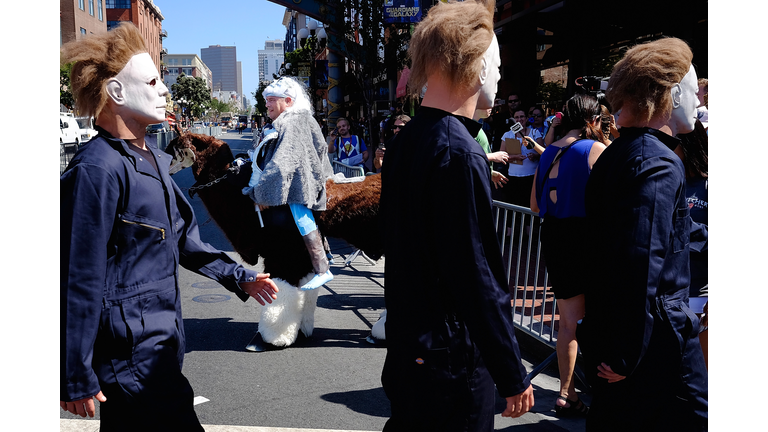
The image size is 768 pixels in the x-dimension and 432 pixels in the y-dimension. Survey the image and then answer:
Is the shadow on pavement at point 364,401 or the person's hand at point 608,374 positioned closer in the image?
the person's hand at point 608,374

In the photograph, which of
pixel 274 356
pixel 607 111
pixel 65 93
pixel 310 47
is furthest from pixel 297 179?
pixel 65 93

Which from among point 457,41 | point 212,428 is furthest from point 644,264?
point 212,428

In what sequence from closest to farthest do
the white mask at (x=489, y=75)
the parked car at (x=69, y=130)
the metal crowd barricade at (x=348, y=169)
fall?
the white mask at (x=489, y=75) < the metal crowd barricade at (x=348, y=169) < the parked car at (x=69, y=130)

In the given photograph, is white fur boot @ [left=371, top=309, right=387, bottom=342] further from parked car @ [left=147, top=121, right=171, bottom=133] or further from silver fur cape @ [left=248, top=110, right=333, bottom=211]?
parked car @ [left=147, top=121, right=171, bottom=133]

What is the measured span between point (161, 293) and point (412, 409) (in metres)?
1.03

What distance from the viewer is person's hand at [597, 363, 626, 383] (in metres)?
2.21

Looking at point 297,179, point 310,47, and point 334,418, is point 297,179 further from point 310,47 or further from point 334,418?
point 310,47

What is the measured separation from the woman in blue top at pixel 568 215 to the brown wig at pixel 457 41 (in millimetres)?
1729

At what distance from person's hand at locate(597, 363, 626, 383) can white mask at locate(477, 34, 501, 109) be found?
1050mm

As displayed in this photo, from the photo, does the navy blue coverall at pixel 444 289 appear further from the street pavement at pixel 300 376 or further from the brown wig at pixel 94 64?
the street pavement at pixel 300 376

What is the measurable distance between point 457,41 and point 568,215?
73.3 inches

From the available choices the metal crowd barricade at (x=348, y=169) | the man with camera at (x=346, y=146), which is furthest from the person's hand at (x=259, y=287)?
the man with camera at (x=346, y=146)

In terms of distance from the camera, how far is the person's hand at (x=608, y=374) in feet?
7.26

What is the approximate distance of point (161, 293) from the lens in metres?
2.28
